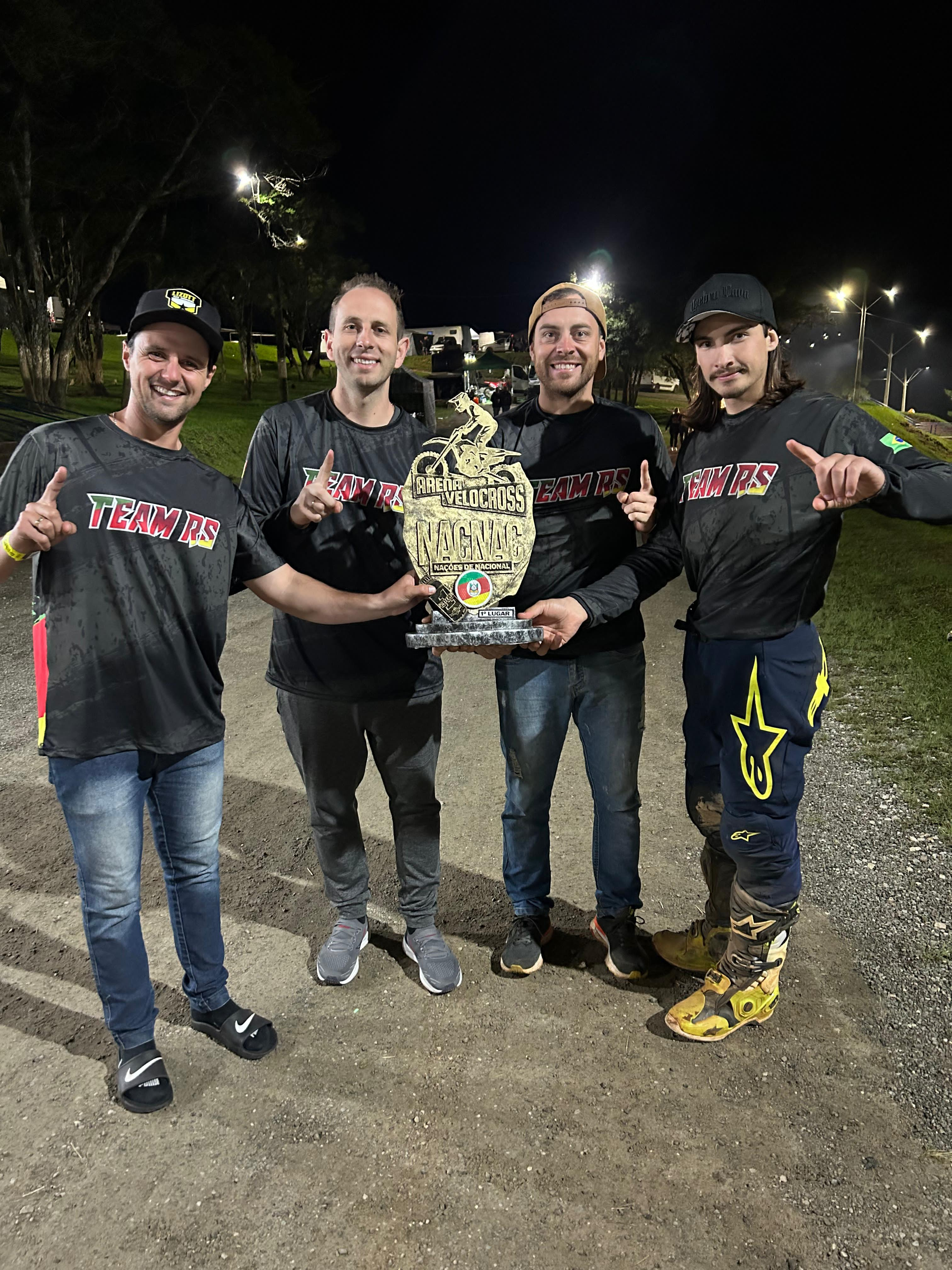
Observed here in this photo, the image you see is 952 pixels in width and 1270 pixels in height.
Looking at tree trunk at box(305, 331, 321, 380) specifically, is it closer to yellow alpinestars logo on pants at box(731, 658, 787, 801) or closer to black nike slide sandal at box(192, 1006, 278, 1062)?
black nike slide sandal at box(192, 1006, 278, 1062)

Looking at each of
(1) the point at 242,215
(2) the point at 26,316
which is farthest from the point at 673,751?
(1) the point at 242,215

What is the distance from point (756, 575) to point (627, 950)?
178 cm

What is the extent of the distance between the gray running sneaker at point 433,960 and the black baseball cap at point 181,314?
8.56 feet

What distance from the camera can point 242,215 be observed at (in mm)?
25906

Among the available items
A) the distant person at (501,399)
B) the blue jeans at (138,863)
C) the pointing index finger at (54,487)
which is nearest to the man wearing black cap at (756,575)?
the blue jeans at (138,863)

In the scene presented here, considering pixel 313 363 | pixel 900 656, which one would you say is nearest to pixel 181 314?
pixel 900 656

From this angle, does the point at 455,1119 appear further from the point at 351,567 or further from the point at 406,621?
the point at 351,567

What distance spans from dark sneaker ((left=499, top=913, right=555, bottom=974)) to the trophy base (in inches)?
53.8

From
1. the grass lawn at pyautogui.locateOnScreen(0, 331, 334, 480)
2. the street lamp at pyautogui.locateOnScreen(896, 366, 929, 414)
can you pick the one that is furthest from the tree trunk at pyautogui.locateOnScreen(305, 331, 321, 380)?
the street lamp at pyautogui.locateOnScreen(896, 366, 929, 414)

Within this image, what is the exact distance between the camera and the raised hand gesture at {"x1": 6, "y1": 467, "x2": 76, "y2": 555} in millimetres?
2650

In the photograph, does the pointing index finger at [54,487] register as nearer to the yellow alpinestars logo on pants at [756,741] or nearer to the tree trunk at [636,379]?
the yellow alpinestars logo on pants at [756,741]

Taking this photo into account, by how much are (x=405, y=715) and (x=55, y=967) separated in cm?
201

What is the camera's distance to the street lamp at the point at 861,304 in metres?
28.5

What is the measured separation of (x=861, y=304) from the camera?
2897cm
